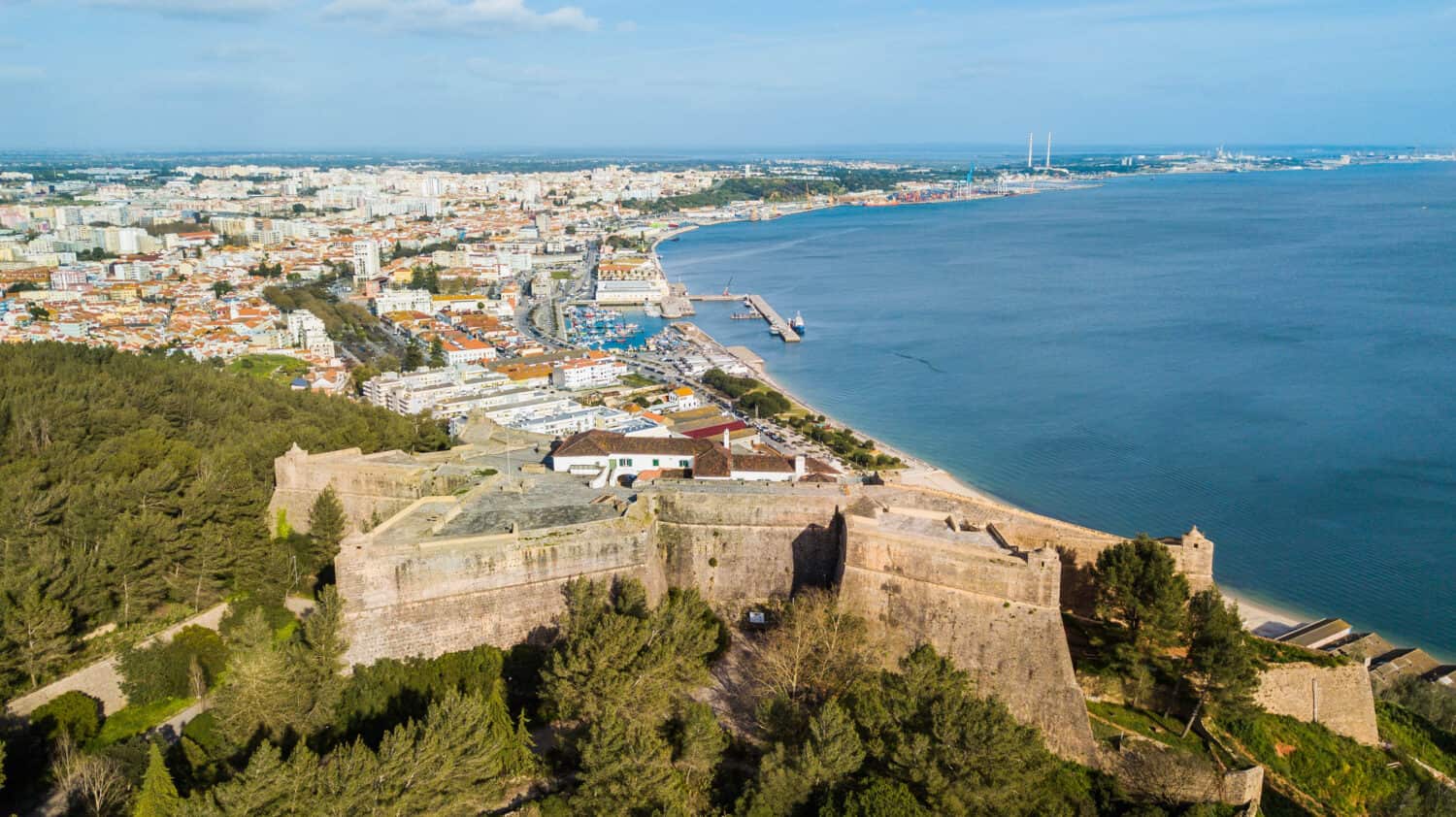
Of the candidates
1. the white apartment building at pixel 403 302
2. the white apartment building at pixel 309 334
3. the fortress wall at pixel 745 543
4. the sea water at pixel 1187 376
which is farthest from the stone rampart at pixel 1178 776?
the white apartment building at pixel 403 302

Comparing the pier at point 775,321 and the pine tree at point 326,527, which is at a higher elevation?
the pine tree at point 326,527

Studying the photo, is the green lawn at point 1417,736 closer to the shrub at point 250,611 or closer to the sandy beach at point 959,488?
the sandy beach at point 959,488

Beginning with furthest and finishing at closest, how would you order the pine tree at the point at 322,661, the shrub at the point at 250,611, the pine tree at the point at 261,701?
the shrub at the point at 250,611
the pine tree at the point at 322,661
the pine tree at the point at 261,701

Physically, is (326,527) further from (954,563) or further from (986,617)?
(986,617)

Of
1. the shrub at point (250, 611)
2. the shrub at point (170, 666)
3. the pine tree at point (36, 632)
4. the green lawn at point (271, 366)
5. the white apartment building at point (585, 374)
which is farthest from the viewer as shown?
the white apartment building at point (585, 374)

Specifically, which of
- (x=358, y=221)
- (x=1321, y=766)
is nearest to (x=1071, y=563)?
(x=1321, y=766)

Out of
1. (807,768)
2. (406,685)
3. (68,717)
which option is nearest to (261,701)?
(406,685)
